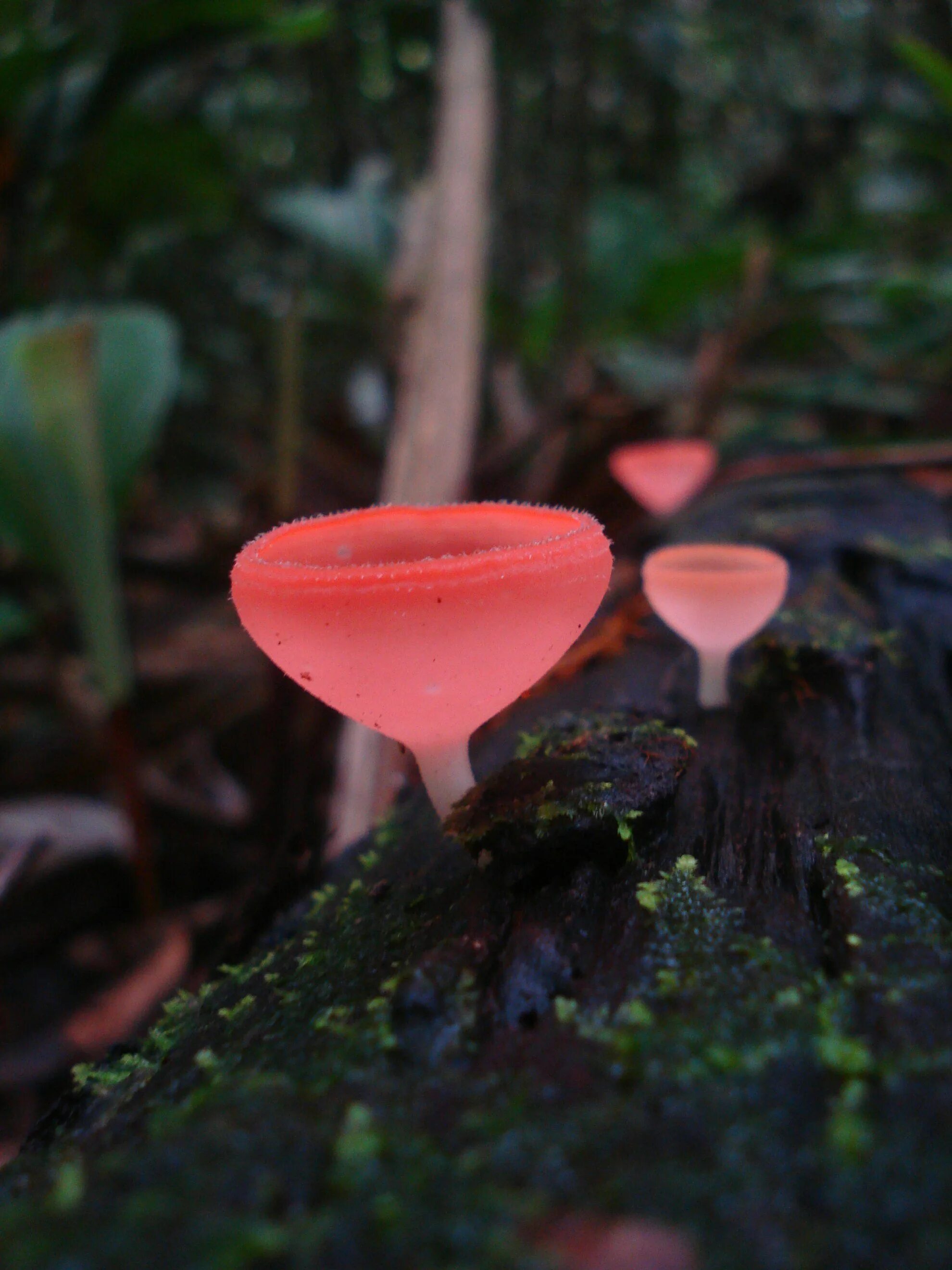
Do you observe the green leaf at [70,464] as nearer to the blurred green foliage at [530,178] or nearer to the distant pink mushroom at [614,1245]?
the blurred green foliage at [530,178]

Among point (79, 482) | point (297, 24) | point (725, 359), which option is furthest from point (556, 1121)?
point (725, 359)

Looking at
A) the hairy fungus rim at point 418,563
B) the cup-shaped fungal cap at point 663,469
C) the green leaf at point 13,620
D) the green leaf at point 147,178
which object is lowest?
the green leaf at point 13,620

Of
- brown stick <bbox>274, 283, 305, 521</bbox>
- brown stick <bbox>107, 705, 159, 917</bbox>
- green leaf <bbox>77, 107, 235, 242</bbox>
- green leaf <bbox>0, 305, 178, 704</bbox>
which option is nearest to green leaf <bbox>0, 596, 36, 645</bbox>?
green leaf <bbox>0, 305, 178, 704</bbox>

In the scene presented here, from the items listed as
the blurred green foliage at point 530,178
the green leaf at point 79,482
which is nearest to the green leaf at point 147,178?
the blurred green foliage at point 530,178

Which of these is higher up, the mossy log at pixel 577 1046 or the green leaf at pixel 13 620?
the mossy log at pixel 577 1046

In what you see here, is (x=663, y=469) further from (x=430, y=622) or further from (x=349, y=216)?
(x=349, y=216)

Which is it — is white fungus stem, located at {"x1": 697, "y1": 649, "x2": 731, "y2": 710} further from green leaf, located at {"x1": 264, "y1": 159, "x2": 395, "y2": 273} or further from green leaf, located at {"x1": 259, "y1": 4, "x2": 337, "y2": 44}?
green leaf, located at {"x1": 264, "y1": 159, "x2": 395, "y2": 273}
